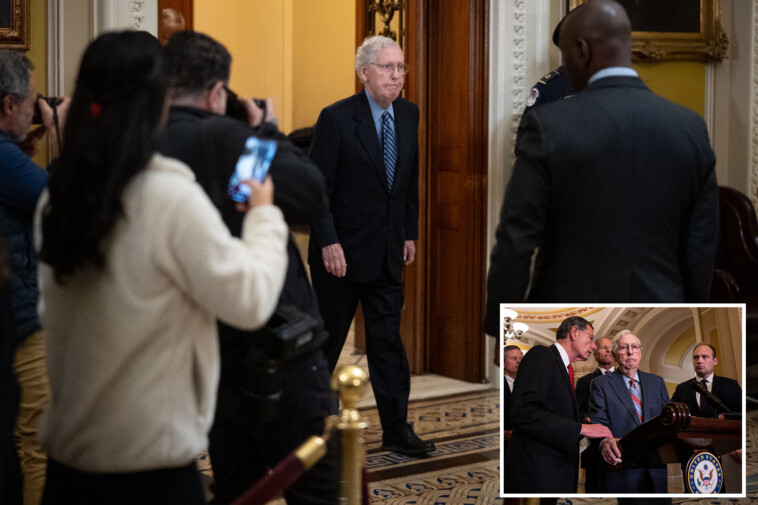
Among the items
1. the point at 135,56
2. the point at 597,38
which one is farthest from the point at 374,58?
the point at 135,56

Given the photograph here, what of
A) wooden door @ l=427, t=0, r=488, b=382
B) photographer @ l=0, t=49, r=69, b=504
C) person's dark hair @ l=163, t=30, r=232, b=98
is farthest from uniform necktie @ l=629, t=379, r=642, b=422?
wooden door @ l=427, t=0, r=488, b=382

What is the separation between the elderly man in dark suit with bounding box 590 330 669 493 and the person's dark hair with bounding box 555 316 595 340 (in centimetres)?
9

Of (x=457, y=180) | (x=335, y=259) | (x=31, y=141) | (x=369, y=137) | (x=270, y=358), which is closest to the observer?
(x=270, y=358)

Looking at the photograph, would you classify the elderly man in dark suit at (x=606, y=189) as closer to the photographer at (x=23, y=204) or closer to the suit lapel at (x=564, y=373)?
the suit lapel at (x=564, y=373)

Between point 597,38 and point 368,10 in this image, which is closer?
point 597,38

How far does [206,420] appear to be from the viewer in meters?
1.73

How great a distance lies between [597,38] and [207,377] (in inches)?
57.1

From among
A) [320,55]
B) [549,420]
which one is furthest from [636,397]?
[320,55]

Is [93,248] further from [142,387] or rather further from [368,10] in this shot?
[368,10]

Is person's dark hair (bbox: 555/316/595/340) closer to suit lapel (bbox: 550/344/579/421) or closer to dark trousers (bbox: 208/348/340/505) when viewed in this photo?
suit lapel (bbox: 550/344/579/421)

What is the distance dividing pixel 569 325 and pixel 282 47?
8.34 meters

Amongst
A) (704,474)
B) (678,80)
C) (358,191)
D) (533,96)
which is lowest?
(704,474)

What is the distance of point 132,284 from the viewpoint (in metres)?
1.62

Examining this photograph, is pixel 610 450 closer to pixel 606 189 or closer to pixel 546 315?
pixel 546 315
